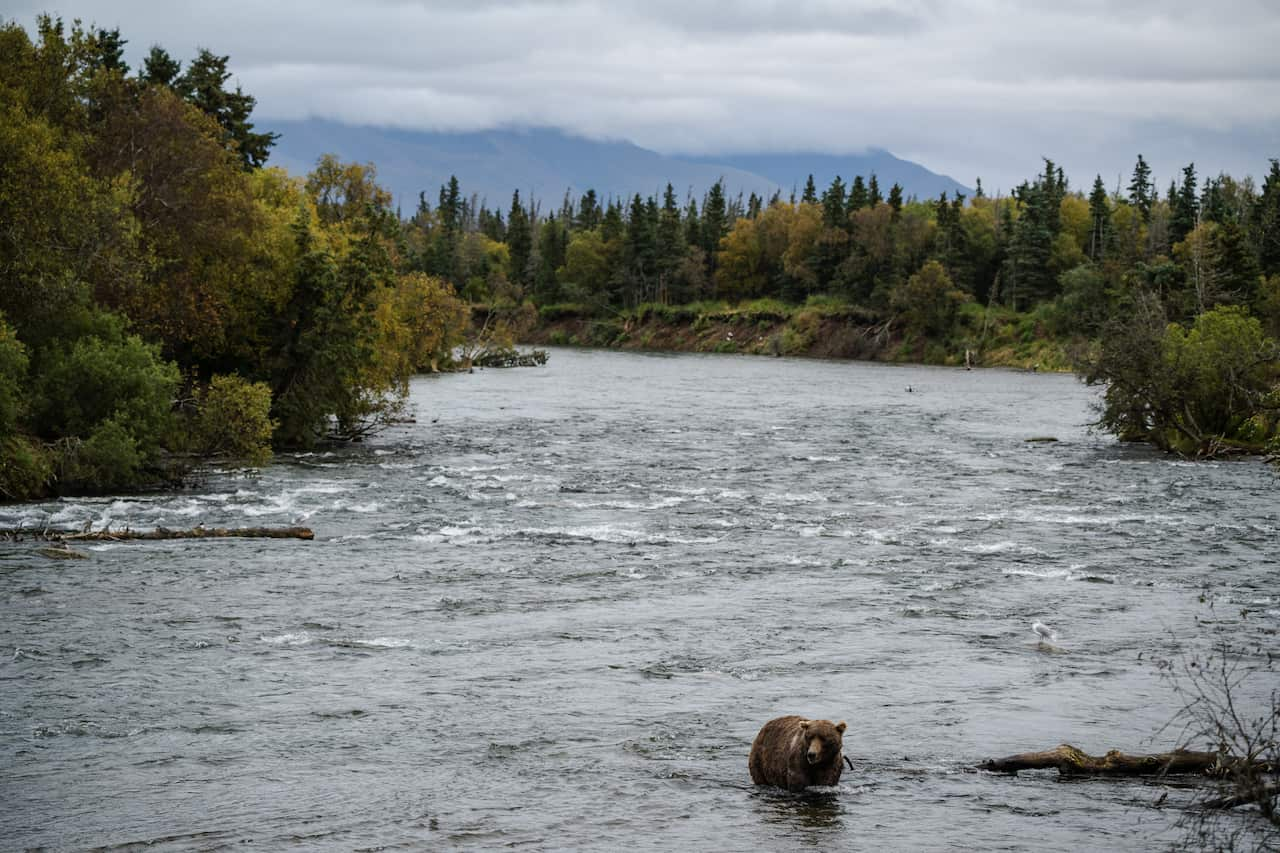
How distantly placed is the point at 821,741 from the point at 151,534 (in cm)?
1916

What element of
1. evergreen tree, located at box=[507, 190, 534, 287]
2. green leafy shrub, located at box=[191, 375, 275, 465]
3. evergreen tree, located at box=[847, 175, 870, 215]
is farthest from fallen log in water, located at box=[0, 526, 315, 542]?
evergreen tree, located at box=[507, 190, 534, 287]

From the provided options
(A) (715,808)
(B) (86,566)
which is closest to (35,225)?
(B) (86,566)

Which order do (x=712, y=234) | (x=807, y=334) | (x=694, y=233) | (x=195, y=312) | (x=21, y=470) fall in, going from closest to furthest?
(x=21, y=470) → (x=195, y=312) → (x=807, y=334) → (x=712, y=234) → (x=694, y=233)

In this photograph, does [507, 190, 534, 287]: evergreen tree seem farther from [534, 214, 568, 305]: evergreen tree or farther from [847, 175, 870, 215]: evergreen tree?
[847, 175, 870, 215]: evergreen tree

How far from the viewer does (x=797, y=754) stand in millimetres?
13664

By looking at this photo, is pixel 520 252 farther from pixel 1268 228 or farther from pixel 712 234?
pixel 1268 228

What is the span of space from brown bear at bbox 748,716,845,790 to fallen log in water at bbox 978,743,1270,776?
A: 2016mm

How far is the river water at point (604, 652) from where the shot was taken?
13.2 m

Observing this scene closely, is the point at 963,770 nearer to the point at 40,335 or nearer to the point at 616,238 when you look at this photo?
the point at 40,335

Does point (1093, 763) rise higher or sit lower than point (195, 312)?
lower

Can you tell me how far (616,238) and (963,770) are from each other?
173907mm

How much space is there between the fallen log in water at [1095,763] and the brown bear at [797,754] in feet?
6.61

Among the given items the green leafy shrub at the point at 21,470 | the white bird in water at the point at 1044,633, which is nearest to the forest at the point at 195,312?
the green leafy shrub at the point at 21,470

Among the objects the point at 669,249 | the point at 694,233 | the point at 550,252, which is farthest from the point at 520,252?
the point at 669,249
